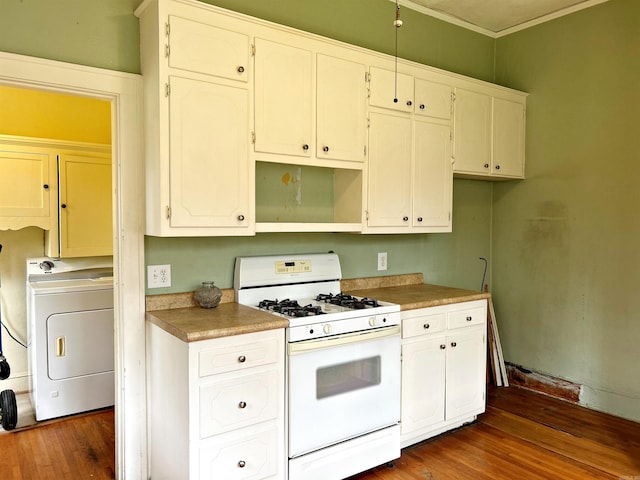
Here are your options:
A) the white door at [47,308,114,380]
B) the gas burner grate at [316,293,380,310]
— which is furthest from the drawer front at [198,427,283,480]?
the white door at [47,308,114,380]

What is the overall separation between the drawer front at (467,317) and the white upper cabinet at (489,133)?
101 cm

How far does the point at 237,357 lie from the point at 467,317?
1.67 meters

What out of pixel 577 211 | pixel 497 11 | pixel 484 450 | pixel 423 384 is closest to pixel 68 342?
pixel 423 384

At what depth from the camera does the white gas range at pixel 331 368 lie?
2.35 metres

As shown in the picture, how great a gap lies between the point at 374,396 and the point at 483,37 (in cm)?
311

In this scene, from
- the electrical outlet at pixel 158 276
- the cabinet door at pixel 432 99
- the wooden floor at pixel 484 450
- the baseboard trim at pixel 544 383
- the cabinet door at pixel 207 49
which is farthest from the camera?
the baseboard trim at pixel 544 383

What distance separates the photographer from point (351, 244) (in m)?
3.33

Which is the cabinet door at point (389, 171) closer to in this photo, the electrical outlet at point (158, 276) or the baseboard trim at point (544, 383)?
the electrical outlet at point (158, 276)

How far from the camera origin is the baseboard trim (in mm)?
3648


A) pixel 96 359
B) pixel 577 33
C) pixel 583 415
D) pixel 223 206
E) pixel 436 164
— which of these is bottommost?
pixel 583 415

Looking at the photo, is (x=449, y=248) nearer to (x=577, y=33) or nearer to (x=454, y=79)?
(x=454, y=79)

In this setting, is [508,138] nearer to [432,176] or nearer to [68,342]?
[432,176]

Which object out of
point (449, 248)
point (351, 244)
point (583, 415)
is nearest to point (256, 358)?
point (351, 244)

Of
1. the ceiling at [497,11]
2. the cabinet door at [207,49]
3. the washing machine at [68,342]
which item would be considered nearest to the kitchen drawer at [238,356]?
the cabinet door at [207,49]
